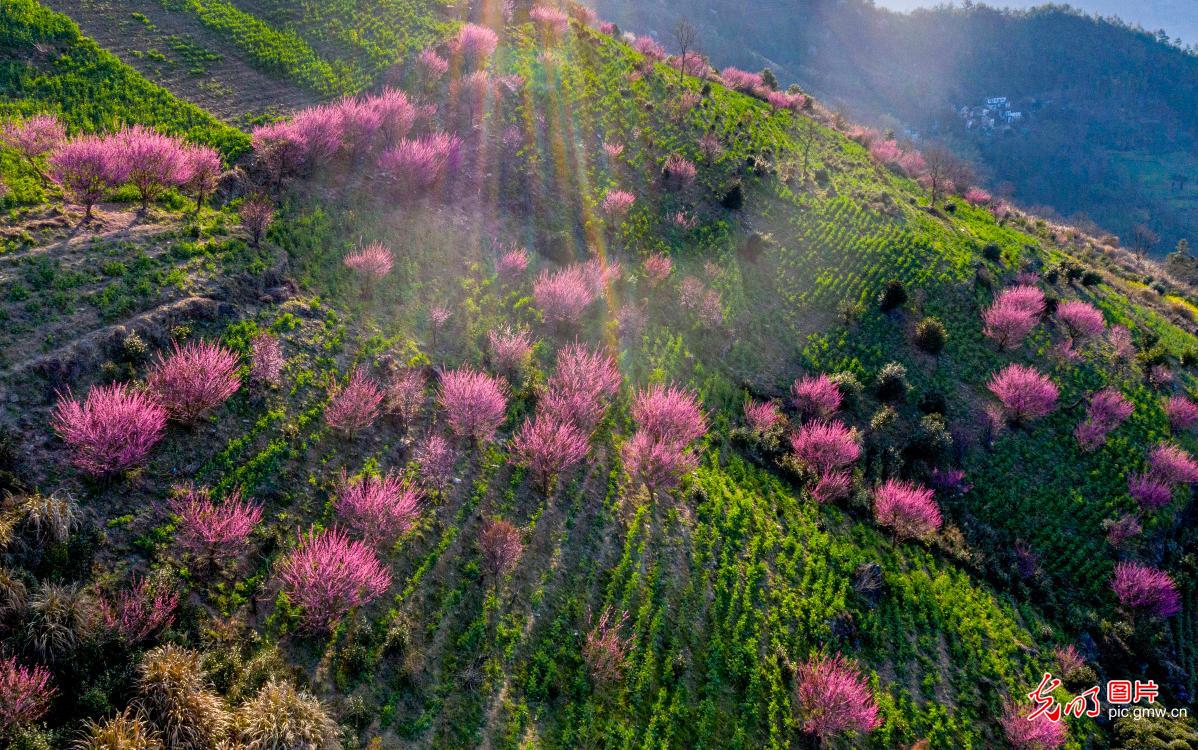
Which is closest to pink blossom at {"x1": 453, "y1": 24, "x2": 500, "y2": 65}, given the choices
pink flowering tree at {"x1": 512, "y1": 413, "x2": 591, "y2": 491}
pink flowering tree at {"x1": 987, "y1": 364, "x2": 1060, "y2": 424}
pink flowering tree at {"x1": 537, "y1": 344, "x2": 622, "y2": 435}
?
pink flowering tree at {"x1": 537, "y1": 344, "x2": 622, "y2": 435}

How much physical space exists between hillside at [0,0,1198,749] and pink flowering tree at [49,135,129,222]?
37 centimetres

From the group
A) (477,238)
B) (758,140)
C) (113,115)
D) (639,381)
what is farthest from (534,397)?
(758,140)

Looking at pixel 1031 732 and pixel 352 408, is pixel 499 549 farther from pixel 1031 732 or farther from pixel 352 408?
pixel 1031 732

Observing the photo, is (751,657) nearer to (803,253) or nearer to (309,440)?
(309,440)

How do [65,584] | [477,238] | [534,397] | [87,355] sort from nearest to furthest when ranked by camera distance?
[65,584]
[87,355]
[534,397]
[477,238]

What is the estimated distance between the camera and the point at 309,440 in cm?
1398

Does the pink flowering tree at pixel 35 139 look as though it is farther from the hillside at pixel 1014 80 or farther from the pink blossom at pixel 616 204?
the hillside at pixel 1014 80

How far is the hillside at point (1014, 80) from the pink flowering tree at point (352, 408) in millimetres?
146077

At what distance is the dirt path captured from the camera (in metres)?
24.9

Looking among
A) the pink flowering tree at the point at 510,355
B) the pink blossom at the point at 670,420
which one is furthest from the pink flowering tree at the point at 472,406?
the pink blossom at the point at 670,420

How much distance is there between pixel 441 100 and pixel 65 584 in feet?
95.6

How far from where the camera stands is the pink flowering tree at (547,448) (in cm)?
1481

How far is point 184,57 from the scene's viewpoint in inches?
1048

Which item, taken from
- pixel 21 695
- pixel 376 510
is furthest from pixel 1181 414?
pixel 21 695
